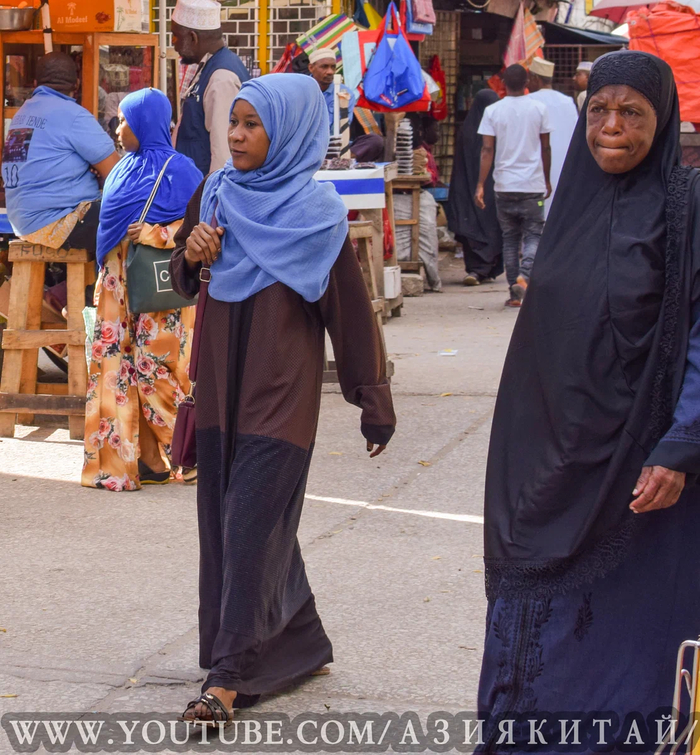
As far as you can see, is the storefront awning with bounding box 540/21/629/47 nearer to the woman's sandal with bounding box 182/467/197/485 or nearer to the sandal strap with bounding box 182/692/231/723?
the woman's sandal with bounding box 182/467/197/485

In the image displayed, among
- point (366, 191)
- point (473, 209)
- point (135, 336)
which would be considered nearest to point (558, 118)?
point (473, 209)

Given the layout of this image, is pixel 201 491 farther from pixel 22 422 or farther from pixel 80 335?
pixel 22 422

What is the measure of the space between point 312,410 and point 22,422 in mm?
3991

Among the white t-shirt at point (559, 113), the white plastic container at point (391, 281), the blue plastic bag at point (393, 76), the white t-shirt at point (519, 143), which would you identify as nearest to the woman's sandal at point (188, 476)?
the white plastic container at point (391, 281)

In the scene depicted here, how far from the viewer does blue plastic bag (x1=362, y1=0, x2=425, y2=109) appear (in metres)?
10.4

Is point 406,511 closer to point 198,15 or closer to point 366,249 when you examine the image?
point 366,249

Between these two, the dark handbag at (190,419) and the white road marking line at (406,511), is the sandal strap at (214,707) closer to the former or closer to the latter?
the dark handbag at (190,419)

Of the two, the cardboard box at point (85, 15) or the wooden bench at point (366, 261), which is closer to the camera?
the cardboard box at point (85, 15)

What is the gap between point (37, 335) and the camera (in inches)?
253

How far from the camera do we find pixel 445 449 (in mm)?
6414

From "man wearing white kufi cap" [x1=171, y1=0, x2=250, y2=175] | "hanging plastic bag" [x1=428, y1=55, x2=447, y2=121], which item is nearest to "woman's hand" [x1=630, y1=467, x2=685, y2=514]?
"man wearing white kufi cap" [x1=171, y1=0, x2=250, y2=175]

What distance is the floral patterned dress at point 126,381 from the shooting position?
5.65 meters

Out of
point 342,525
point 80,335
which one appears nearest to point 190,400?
point 342,525

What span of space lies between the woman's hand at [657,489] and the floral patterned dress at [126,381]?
3329 millimetres
